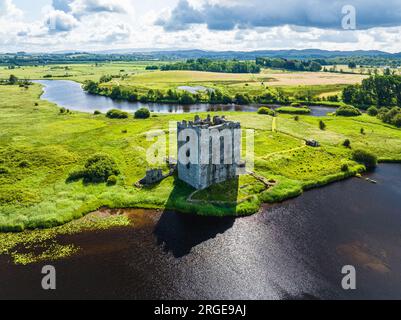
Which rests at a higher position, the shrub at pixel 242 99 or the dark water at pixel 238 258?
the shrub at pixel 242 99

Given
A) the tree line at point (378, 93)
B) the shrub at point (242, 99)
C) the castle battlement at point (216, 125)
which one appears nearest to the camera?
the castle battlement at point (216, 125)

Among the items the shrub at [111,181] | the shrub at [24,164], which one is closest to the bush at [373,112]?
the shrub at [111,181]

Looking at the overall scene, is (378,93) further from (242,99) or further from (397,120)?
(242,99)

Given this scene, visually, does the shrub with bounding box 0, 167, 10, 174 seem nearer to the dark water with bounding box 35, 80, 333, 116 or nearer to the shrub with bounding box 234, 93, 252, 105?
the dark water with bounding box 35, 80, 333, 116

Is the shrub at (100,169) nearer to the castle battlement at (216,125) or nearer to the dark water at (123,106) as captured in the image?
the castle battlement at (216,125)

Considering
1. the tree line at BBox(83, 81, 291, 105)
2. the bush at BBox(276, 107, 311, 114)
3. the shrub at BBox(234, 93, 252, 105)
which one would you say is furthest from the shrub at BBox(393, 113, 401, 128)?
the shrub at BBox(234, 93, 252, 105)

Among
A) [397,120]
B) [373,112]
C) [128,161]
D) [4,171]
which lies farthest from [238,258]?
[373,112]

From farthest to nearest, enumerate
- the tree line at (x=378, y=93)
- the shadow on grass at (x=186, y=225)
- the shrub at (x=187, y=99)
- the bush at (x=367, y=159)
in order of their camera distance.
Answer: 1. the shrub at (x=187, y=99)
2. the tree line at (x=378, y=93)
3. the bush at (x=367, y=159)
4. the shadow on grass at (x=186, y=225)
